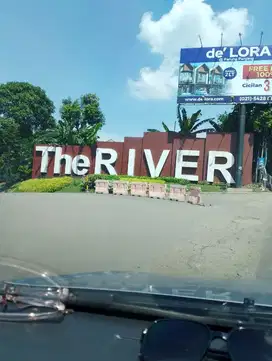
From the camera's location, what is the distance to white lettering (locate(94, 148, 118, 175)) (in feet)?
107

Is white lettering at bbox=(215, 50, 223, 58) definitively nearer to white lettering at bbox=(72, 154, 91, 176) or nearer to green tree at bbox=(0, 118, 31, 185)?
white lettering at bbox=(72, 154, 91, 176)

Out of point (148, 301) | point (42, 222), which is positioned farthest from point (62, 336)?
point (42, 222)

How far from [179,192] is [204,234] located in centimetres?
883

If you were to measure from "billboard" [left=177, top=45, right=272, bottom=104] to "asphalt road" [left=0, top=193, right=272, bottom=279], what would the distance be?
12.9 meters

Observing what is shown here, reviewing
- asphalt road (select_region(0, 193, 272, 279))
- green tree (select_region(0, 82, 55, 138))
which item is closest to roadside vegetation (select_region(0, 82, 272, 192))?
green tree (select_region(0, 82, 55, 138))


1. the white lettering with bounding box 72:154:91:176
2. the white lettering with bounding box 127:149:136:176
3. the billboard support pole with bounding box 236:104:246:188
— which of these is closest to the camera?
the billboard support pole with bounding box 236:104:246:188

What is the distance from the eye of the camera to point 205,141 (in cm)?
3019

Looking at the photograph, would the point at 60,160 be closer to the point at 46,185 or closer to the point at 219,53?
the point at 46,185

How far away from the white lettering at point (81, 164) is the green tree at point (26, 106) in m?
18.3

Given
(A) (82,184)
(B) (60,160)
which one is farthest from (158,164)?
(B) (60,160)

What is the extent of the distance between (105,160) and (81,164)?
2.05 m

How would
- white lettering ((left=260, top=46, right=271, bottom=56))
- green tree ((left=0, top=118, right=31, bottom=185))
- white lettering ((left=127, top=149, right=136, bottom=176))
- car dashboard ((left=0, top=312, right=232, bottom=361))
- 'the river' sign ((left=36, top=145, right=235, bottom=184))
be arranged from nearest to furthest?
car dashboard ((left=0, top=312, right=232, bottom=361)) → white lettering ((left=260, top=46, right=271, bottom=56)) → 'the river' sign ((left=36, top=145, right=235, bottom=184)) → white lettering ((left=127, top=149, right=136, bottom=176)) → green tree ((left=0, top=118, right=31, bottom=185))

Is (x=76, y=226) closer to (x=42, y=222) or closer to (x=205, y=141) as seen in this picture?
(x=42, y=222)

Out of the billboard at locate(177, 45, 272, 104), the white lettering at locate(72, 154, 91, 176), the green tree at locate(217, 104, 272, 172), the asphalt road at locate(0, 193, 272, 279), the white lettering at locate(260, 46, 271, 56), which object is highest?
the white lettering at locate(260, 46, 271, 56)
